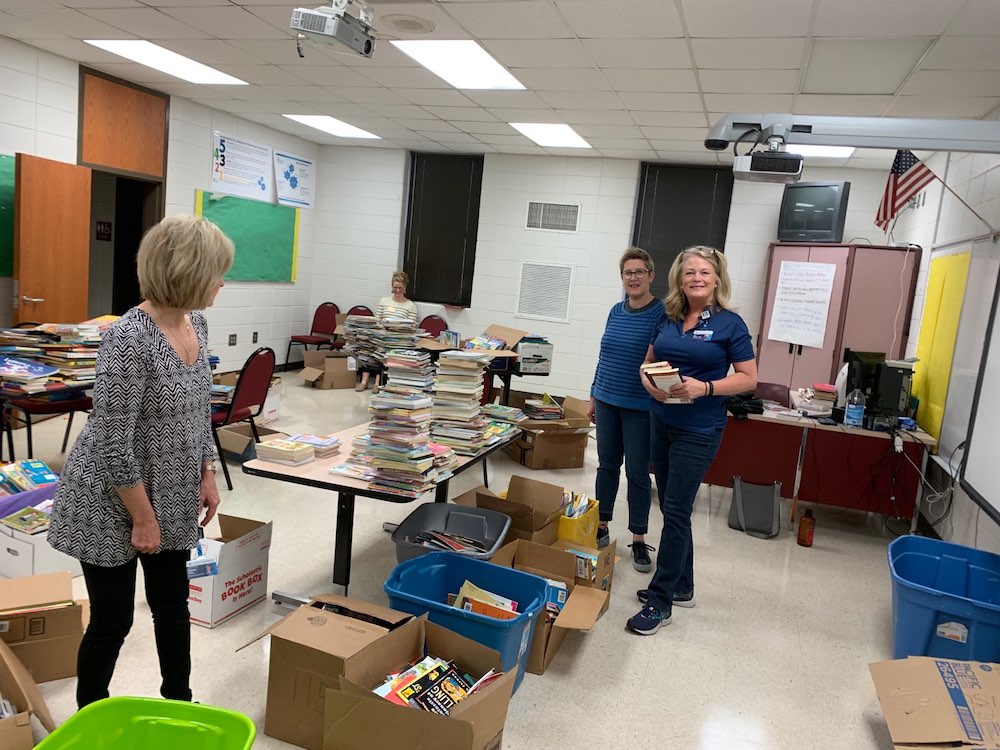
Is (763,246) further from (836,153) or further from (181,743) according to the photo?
(181,743)

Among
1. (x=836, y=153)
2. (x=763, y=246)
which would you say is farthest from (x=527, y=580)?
(x=763, y=246)

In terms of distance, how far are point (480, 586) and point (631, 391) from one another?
4.40 feet

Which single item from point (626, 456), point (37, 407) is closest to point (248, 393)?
point (37, 407)

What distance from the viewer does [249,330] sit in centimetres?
839

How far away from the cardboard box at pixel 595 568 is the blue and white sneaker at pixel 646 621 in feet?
0.63

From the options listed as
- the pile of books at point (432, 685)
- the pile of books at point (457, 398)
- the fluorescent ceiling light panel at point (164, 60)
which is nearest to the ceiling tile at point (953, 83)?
the pile of books at point (457, 398)

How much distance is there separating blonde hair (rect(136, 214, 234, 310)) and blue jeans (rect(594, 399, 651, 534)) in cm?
235

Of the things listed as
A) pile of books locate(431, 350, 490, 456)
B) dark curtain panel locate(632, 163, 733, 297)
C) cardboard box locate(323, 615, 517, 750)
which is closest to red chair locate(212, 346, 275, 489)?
pile of books locate(431, 350, 490, 456)

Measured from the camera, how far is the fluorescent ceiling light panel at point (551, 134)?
6.69m

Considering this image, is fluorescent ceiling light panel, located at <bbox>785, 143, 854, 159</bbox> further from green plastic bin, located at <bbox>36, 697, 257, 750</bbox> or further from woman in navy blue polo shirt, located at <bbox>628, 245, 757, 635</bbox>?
green plastic bin, located at <bbox>36, 697, 257, 750</bbox>

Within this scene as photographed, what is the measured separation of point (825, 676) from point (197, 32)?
5.30 m

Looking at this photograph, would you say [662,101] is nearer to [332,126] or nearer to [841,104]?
[841,104]

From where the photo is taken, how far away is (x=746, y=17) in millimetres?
3611

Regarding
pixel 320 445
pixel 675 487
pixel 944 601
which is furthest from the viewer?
pixel 320 445
